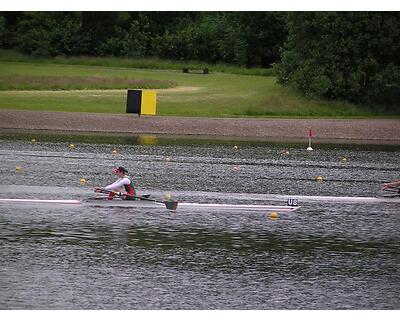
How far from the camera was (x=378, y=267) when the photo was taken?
2170 cm

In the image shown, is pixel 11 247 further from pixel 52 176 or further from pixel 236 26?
pixel 236 26

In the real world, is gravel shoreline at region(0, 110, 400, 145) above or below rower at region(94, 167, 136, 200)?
below

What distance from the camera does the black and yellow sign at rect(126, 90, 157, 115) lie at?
5425cm

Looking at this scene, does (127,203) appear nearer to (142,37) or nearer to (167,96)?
(167,96)

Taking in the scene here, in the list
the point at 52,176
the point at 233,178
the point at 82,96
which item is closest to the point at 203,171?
the point at 233,178

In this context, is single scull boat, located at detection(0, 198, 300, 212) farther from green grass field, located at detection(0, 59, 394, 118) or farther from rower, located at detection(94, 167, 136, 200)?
green grass field, located at detection(0, 59, 394, 118)

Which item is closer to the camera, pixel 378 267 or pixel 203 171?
pixel 378 267

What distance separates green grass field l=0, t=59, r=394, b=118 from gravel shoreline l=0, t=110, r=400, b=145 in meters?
2.94

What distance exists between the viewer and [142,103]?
54.5 meters

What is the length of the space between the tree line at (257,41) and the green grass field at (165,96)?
173 cm

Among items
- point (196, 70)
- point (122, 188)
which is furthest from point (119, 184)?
point (196, 70)

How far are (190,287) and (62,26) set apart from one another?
73.8m

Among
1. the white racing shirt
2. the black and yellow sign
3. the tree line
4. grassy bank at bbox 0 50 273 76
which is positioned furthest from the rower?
grassy bank at bbox 0 50 273 76

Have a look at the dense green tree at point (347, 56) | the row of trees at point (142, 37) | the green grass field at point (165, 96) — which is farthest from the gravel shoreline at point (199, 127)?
the row of trees at point (142, 37)
